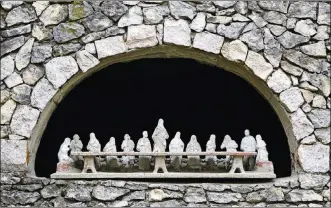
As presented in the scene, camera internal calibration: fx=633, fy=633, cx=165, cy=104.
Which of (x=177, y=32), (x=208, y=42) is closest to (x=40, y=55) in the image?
(x=177, y=32)

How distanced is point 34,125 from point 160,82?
2.10 metres

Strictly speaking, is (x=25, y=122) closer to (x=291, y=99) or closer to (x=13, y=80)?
(x=13, y=80)

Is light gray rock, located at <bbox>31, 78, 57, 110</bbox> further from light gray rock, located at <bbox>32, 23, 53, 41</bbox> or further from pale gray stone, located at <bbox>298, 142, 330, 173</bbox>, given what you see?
pale gray stone, located at <bbox>298, 142, 330, 173</bbox>

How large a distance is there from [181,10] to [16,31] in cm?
145

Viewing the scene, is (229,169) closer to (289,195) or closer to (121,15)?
(289,195)

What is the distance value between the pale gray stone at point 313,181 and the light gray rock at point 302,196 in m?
0.05

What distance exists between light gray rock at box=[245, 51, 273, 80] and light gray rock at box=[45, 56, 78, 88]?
150 centimetres

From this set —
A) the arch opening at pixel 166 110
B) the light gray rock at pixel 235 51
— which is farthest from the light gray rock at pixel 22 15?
the light gray rock at pixel 235 51

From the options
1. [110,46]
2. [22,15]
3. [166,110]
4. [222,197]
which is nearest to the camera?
[222,197]

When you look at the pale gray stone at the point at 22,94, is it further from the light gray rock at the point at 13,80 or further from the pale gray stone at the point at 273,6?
the pale gray stone at the point at 273,6

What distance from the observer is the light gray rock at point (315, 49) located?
5516 mm

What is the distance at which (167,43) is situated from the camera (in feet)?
17.9

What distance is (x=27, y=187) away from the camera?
5383mm

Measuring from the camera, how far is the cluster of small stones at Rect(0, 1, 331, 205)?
17.8 feet
